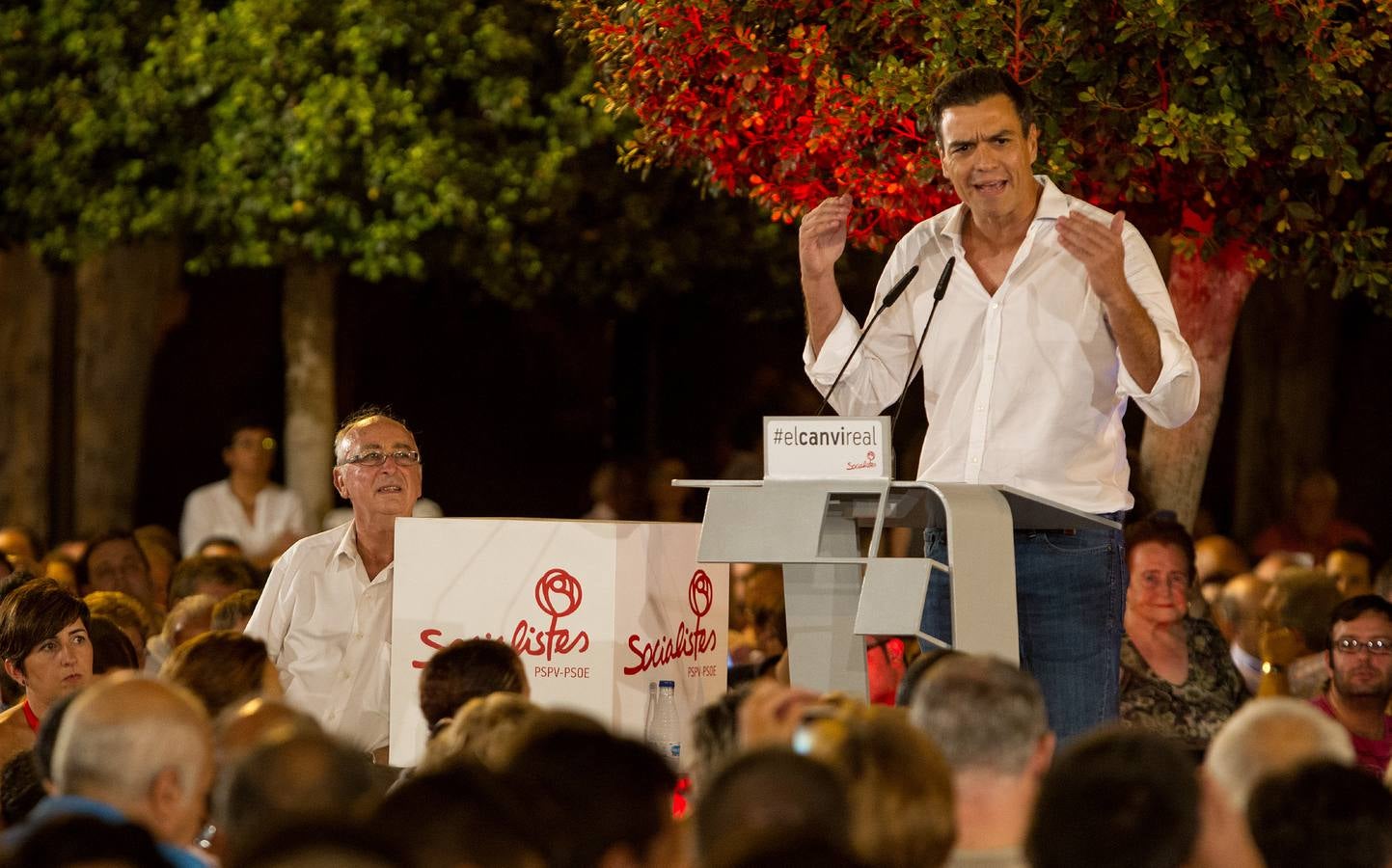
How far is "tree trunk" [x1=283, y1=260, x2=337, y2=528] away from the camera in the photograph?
12.1 metres

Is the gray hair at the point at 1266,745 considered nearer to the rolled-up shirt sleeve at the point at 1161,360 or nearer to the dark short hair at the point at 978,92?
the rolled-up shirt sleeve at the point at 1161,360

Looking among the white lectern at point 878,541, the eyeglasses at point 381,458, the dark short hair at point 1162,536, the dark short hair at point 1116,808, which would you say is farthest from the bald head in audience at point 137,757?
the dark short hair at point 1162,536

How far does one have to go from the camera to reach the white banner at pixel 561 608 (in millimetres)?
4957

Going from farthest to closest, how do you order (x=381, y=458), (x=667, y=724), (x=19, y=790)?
1. (x=381, y=458)
2. (x=667, y=724)
3. (x=19, y=790)

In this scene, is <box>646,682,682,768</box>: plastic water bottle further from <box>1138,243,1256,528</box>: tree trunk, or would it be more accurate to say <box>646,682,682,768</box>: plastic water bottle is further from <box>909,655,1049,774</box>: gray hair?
<box>1138,243,1256,528</box>: tree trunk

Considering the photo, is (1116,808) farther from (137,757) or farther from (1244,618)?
(1244,618)

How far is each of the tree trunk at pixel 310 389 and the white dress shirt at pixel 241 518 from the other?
0.61 m

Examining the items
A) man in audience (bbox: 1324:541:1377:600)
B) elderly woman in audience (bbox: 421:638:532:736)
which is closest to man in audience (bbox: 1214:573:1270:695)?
man in audience (bbox: 1324:541:1377:600)

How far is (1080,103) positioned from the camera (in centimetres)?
584

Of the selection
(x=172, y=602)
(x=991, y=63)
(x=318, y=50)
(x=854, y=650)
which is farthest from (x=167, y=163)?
(x=854, y=650)

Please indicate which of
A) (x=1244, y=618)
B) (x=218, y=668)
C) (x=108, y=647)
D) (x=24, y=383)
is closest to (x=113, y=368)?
(x=24, y=383)

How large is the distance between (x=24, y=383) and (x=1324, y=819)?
11128 millimetres

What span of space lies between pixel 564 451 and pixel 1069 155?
1074cm

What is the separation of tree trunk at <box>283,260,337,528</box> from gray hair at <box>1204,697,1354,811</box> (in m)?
8.99
